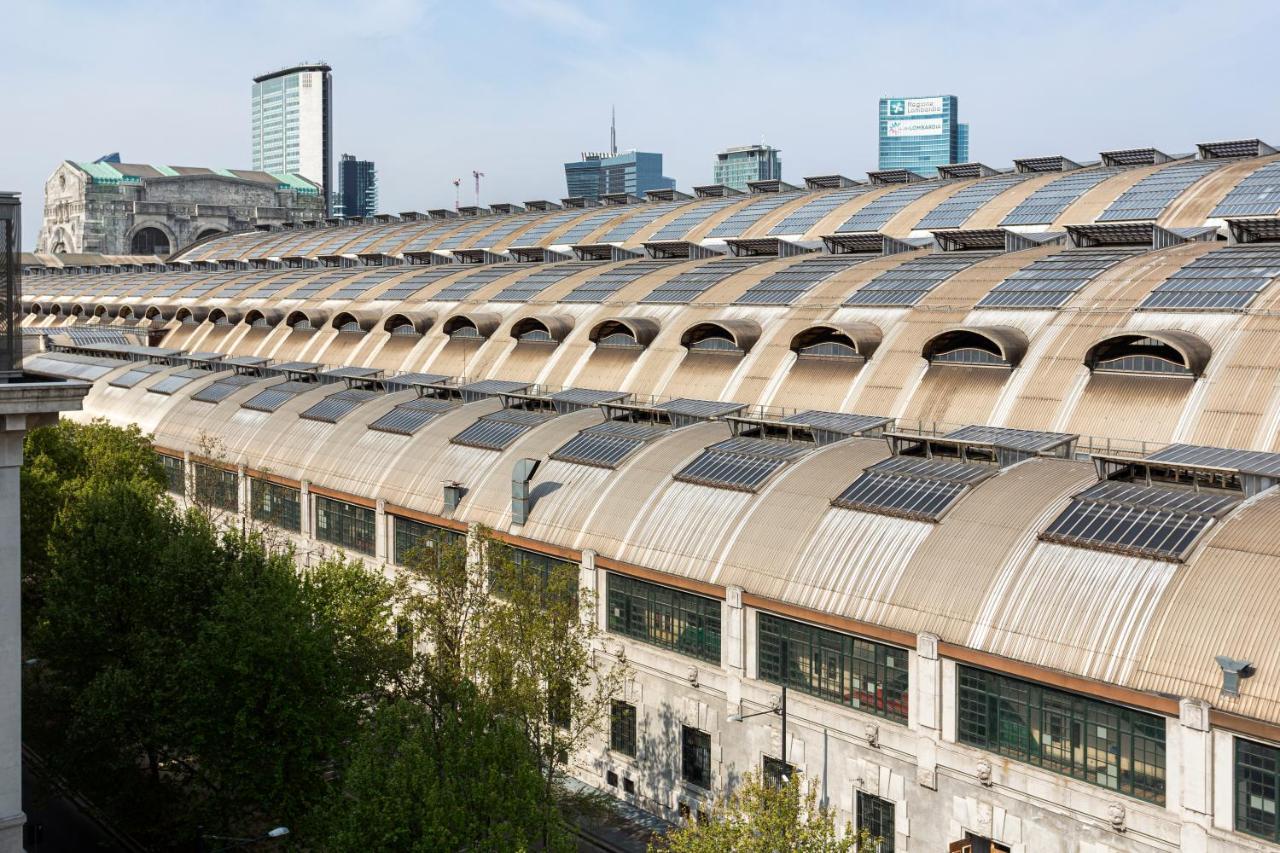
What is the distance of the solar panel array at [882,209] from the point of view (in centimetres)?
9906

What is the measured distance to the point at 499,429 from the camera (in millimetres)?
67688

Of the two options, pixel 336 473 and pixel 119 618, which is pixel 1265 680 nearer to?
pixel 119 618

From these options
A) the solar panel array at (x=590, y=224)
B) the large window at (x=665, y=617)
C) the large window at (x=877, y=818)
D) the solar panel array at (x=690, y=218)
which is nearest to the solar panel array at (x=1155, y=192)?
the solar panel array at (x=690, y=218)

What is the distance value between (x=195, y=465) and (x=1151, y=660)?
223ft

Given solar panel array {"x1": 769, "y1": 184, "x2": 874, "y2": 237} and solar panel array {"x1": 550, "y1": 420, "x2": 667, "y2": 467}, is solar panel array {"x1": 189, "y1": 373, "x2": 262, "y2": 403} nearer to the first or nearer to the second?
solar panel array {"x1": 550, "y1": 420, "x2": 667, "y2": 467}

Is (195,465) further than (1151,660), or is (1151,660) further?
(195,465)

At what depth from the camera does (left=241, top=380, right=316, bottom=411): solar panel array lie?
280 feet

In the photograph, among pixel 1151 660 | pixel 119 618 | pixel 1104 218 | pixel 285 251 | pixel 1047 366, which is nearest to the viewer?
pixel 1151 660

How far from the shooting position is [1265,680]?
33.3 m

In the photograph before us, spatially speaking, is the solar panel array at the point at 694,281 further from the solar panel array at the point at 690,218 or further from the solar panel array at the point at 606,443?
the solar panel array at the point at 606,443

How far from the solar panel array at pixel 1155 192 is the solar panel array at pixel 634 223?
1902 inches

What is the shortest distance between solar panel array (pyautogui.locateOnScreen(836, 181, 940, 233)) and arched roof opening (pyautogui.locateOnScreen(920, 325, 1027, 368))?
116 ft

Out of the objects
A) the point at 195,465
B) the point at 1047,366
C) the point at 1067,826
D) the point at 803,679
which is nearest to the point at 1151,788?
the point at 1067,826

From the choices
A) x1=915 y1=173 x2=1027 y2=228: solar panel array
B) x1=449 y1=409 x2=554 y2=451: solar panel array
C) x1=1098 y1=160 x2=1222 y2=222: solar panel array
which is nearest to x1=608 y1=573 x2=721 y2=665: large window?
x1=449 y1=409 x2=554 y2=451: solar panel array
